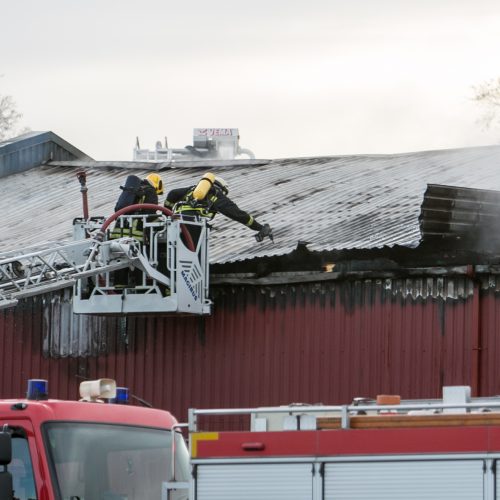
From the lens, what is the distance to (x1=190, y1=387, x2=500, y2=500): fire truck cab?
8469 millimetres

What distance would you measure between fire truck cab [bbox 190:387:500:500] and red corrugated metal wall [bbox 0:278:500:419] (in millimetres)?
8183

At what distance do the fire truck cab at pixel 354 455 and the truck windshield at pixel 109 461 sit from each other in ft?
2.75

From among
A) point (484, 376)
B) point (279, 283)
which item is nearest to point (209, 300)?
point (279, 283)

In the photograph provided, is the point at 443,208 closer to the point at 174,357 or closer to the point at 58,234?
the point at 174,357

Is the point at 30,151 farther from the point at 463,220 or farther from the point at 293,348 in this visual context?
the point at 463,220

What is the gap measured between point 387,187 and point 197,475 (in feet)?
42.8

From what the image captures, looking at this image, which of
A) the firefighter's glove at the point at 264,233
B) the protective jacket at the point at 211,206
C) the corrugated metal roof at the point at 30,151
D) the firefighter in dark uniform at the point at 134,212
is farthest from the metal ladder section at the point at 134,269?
the corrugated metal roof at the point at 30,151

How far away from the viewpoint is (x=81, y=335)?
20688mm

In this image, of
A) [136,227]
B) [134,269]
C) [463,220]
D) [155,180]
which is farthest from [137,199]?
[463,220]

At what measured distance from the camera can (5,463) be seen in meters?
9.07

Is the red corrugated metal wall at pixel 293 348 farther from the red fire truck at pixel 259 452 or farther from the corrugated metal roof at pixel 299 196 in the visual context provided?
the red fire truck at pixel 259 452

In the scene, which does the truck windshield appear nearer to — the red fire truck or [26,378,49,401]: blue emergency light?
the red fire truck

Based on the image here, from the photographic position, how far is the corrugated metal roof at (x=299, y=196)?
63.8 ft

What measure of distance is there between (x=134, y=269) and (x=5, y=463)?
371 inches
